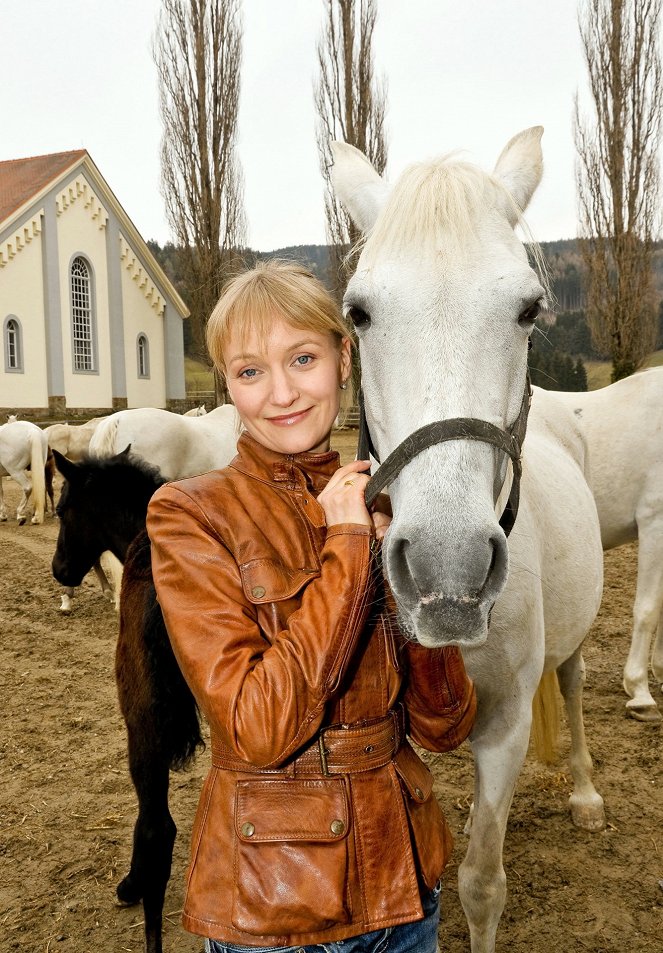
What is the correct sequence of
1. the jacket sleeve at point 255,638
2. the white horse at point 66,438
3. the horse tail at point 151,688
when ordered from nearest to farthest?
the jacket sleeve at point 255,638, the horse tail at point 151,688, the white horse at point 66,438

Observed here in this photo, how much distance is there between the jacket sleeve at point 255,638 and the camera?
989mm

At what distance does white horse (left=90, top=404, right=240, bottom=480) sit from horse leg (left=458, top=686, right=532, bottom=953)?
5.25 m

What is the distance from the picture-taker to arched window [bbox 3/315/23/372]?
21.0 m

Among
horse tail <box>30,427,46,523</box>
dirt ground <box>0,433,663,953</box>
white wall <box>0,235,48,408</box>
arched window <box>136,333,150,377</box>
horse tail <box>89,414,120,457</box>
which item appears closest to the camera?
dirt ground <box>0,433,663,953</box>

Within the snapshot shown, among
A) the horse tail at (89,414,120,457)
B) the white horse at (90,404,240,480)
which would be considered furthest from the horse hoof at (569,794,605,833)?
the horse tail at (89,414,120,457)

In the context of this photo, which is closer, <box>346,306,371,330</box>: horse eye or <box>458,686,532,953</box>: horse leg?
<box>346,306,371,330</box>: horse eye

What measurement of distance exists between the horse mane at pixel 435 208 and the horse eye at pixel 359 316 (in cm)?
9

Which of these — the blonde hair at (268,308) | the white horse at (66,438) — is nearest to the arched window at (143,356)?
the white horse at (66,438)

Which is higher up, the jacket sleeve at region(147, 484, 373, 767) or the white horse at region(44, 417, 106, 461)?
the jacket sleeve at region(147, 484, 373, 767)

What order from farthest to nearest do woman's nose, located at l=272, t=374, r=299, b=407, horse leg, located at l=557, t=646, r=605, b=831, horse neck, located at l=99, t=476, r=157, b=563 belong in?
1. horse neck, located at l=99, t=476, r=157, b=563
2. horse leg, located at l=557, t=646, r=605, b=831
3. woman's nose, located at l=272, t=374, r=299, b=407

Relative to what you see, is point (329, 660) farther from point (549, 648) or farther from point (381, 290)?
point (549, 648)

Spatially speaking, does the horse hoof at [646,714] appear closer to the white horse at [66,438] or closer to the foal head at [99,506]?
the foal head at [99,506]

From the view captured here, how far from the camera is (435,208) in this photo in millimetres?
1288

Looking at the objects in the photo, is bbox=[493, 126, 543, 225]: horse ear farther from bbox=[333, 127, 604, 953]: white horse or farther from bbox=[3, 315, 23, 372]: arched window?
bbox=[3, 315, 23, 372]: arched window
